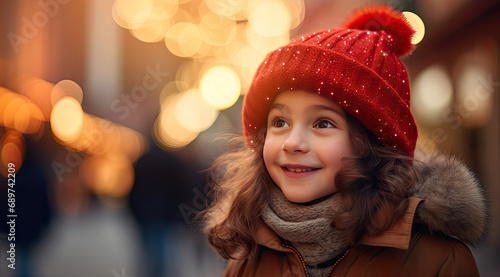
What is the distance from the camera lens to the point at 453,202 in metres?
1.56

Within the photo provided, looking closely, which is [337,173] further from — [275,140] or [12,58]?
[12,58]

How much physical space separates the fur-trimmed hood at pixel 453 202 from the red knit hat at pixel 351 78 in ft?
0.61

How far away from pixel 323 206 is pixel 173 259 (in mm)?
3922

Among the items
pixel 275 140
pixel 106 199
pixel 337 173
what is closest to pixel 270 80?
pixel 275 140

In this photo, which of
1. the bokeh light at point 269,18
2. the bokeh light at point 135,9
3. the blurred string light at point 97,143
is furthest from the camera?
the bokeh light at point 269,18

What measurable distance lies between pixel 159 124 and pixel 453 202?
5380mm

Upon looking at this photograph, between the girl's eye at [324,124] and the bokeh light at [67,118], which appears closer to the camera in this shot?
the girl's eye at [324,124]

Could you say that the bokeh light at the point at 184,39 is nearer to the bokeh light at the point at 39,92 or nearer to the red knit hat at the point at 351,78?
the bokeh light at the point at 39,92

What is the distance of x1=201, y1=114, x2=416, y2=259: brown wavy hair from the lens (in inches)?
62.6

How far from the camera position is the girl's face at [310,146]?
1.66m

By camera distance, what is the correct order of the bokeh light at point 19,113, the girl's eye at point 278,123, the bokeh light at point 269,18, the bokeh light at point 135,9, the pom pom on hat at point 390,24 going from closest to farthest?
the girl's eye at point 278,123, the pom pom on hat at point 390,24, the bokeh light at point 19,113, the bokeh light at point 135,9, the bokeh light at point 269,18

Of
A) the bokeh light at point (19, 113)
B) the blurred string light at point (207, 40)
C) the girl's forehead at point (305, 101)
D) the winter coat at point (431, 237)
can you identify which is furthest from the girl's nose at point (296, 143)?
the blurred string light at point (207, 40)

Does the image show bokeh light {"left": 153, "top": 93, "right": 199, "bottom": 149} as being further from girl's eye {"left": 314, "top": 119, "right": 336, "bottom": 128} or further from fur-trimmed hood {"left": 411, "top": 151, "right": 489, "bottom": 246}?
fur-trimmed hood {"left": 411, "top": 151, "right": 489, "bottom": 246}

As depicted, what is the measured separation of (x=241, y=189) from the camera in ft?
6.58
